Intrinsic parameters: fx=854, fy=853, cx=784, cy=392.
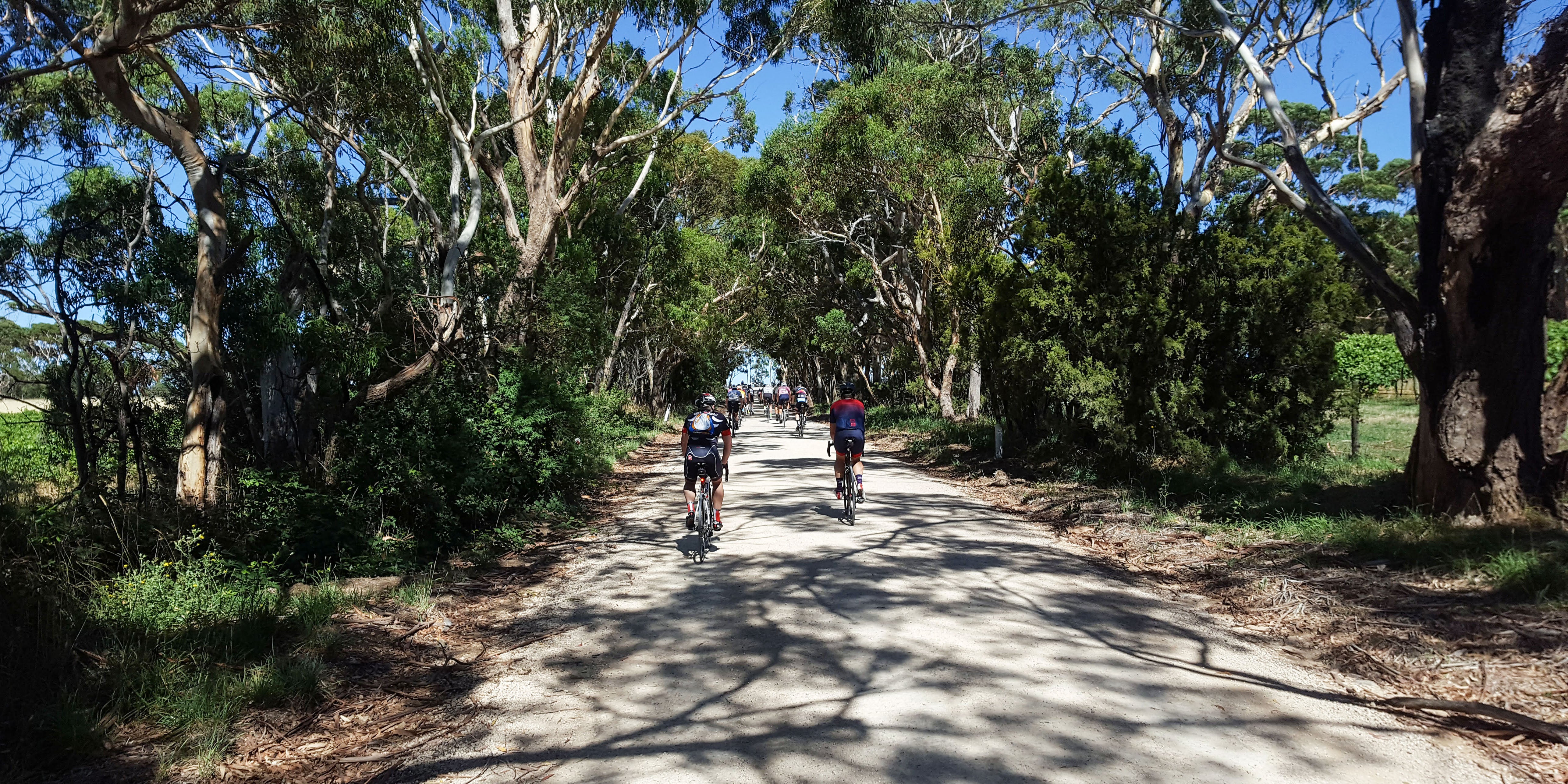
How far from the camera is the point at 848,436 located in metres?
10.9

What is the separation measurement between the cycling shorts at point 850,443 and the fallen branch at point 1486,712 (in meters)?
6.69

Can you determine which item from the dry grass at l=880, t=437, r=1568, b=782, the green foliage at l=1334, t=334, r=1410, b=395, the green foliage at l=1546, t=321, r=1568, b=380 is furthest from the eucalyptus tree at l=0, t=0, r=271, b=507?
the green foliage at l=1334, t=334, r=1410, b=395

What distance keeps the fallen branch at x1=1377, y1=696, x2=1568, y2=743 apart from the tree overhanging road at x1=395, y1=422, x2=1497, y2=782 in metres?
0.19

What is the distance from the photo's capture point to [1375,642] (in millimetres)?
5297

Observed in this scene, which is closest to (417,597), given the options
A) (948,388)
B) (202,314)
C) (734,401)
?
(202,314)

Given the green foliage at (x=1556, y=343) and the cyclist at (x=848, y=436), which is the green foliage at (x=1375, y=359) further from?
the cyclist at (x=848, y=436)

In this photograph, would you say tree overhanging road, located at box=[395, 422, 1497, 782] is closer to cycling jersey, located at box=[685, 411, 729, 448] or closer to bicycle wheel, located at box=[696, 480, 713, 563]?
bicycle wheel, located at box=[696, 480, 713, 563]

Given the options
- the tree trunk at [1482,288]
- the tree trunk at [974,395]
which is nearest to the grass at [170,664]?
the tree trunk at [1482,288]

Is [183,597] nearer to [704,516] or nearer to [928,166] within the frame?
[704,516]

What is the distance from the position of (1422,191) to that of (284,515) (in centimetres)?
1064

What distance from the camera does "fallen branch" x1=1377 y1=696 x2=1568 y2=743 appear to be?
3873 millimetres

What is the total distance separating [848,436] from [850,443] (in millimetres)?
121

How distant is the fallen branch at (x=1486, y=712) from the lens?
3873 mm

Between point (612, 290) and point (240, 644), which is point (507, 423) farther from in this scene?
point (612, 290)
